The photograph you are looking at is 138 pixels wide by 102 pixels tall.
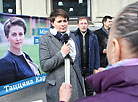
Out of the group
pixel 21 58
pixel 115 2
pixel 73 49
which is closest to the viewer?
pixel 73 49

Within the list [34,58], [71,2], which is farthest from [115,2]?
[34,58]

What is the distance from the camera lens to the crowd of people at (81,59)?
31.9 inches

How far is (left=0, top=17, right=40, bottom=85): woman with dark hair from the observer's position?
300 centimetres

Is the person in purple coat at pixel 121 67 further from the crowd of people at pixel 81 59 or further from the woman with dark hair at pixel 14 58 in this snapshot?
the woman with dark hair at pixel 14 58

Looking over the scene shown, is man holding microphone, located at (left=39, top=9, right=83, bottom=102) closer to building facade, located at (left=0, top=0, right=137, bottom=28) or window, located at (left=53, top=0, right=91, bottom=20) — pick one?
building facade, located at (left=0, top=0, right=137, bottom=28)

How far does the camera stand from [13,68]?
3.12m

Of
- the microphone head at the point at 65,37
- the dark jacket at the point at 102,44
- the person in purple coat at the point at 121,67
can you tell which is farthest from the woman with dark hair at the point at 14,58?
the person in purple coat at the point at 121,67

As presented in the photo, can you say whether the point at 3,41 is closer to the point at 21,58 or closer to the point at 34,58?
the point at 21,58

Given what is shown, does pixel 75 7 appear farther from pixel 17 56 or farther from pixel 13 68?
pixel 13 68

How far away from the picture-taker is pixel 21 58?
10.9 feet

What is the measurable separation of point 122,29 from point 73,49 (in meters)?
1.67

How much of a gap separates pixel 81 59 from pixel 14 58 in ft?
4.18

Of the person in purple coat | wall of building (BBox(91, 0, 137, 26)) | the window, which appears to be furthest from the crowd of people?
the window

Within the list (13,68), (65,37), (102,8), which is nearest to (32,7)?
(102,8)
